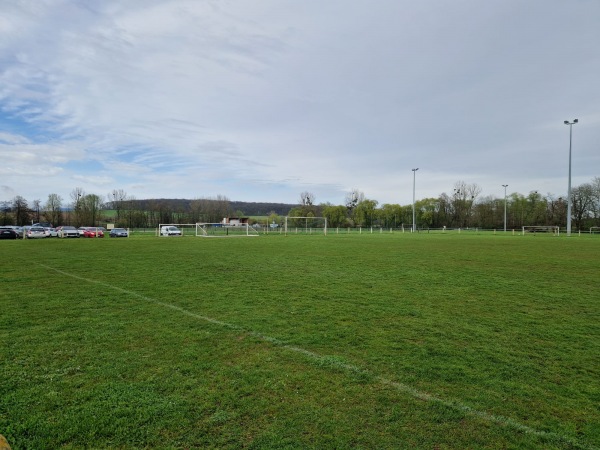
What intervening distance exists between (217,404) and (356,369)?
174 centimetres

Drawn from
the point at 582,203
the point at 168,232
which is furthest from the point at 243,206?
the point at 582,203

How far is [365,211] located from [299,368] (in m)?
94.9

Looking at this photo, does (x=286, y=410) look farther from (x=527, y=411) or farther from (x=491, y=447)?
(x=527, y=411)

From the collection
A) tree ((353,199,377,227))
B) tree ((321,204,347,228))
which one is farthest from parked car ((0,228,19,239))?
tree ((353,199,377,227))

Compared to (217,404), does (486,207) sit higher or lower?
higher

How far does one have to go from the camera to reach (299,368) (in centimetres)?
463

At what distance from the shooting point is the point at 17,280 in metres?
11.0

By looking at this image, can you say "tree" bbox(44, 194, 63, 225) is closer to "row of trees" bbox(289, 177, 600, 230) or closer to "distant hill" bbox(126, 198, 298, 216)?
"distant hill" bbox(126, 198, 298, 216)

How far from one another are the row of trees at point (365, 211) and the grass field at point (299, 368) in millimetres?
70914

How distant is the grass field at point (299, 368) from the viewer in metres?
3.28

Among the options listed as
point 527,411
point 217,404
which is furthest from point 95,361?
point 527,411

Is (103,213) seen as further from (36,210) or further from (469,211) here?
(469,211)

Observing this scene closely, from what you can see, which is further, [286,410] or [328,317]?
[328,317]

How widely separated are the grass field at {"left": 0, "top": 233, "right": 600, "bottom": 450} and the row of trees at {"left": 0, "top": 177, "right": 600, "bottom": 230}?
233ft
